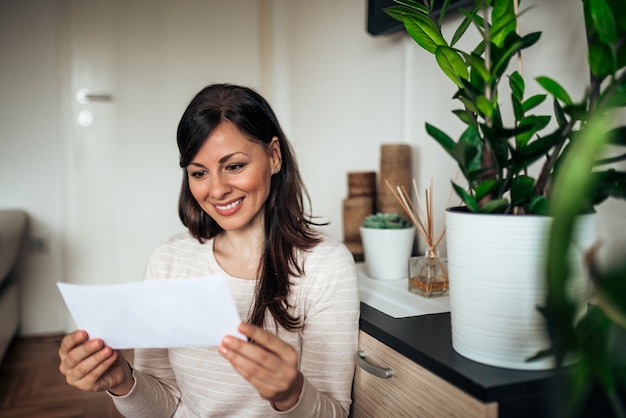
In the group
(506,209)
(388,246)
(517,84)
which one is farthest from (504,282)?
(388,246)

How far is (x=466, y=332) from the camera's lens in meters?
0.83

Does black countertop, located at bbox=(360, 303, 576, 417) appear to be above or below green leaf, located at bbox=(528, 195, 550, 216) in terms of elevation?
below

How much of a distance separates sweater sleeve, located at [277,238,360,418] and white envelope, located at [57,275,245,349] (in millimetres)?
305

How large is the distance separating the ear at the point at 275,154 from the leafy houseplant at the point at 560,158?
35 centimetres

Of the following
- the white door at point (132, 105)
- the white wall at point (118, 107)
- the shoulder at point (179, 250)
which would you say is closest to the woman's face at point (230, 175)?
the shoulder at point (179, 250)

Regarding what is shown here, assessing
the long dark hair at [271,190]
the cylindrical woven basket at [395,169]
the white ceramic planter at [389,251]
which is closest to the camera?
the long dark hair at [271,190]

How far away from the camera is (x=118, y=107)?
2.92m

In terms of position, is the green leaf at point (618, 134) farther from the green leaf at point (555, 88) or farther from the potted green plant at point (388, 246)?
the potted green plant at point (388, 246)

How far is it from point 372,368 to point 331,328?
0.34 feet

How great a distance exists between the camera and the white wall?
2.79m

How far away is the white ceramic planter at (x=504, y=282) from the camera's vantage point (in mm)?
748

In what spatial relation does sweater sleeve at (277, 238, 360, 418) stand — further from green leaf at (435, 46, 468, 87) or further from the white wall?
the white wall

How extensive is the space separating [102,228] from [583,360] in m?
2.75

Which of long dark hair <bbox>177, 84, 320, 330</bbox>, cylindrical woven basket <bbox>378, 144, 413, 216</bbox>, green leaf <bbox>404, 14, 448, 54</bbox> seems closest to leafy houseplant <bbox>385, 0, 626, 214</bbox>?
green leaf <bbox>404, 14, 448, 54</bbox>
